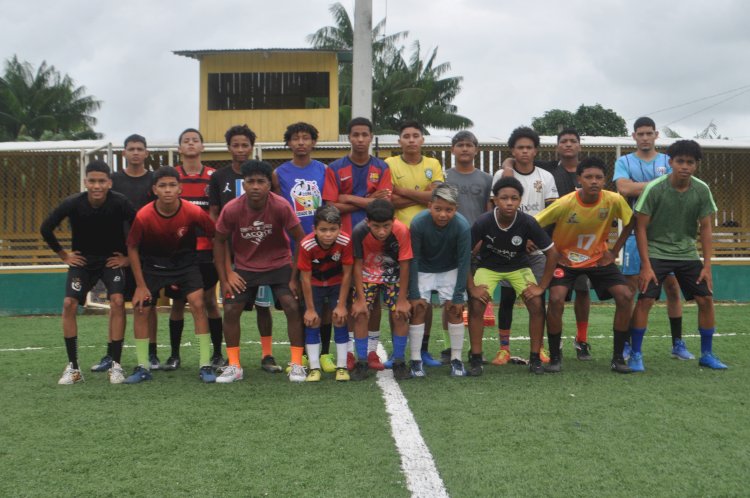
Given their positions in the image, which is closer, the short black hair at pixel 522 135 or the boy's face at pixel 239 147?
the boy's face at pixel 239 147

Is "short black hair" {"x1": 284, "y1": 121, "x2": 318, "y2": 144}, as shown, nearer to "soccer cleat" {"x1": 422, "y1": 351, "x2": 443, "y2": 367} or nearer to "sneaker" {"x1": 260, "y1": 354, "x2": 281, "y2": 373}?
"sneaker" {"x1": 260, "y1": 354, "x2": 281, "y2": 373}

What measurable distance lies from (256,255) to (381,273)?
0.99 m

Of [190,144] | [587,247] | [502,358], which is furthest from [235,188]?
[587,247]

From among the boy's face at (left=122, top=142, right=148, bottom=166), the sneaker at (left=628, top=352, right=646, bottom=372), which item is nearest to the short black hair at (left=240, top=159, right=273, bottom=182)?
the boy's face at (left=122, top=142, right=148, bottom=166)

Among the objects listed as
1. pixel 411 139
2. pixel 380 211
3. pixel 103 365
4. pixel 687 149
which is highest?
pixel 411 139

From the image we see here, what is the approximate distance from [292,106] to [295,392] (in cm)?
1309

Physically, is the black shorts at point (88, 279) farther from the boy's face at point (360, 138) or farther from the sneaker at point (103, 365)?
the boy's face at point (360, 138)

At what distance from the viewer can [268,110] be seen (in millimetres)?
17719

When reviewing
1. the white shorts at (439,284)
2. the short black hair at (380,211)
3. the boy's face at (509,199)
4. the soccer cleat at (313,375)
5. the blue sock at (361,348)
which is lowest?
the soccer cleat at (313,375)


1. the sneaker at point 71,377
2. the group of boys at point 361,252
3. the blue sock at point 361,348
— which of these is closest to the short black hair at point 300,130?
the group of boys at point 361,252

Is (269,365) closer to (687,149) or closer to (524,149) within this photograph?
(524,149)

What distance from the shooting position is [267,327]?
657cm

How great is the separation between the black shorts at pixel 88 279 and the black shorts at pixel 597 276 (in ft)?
11.3

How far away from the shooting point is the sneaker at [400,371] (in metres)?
5.84
